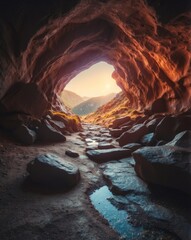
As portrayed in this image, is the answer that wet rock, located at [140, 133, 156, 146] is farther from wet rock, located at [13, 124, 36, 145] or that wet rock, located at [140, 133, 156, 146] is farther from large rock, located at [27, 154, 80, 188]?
wet rock, located at [13, 124, 36, 145]

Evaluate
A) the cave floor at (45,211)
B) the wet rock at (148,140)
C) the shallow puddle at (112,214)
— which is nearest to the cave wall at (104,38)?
the wet rock at (148,140)

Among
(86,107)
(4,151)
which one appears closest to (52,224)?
(4,151)

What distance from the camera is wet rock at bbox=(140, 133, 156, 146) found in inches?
405

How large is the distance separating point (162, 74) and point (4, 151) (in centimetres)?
1252

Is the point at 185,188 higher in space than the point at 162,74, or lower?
lower

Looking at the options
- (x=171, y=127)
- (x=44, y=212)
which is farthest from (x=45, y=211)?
(x=171, y=127)

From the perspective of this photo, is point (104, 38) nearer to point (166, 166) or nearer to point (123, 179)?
point (123, 179)

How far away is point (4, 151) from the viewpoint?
7.74m

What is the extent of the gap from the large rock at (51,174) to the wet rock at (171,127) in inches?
232

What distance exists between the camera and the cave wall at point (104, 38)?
333 inches

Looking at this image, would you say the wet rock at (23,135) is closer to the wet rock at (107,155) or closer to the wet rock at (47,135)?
the wet rock at (47,135)

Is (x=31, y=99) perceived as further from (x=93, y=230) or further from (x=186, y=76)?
(x=186, y=76)

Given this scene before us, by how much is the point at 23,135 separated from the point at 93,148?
3.61 metres

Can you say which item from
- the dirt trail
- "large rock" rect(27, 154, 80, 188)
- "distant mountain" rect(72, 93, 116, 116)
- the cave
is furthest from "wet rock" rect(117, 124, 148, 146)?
"distant mountain" rect(72, 93, 116, 116)
